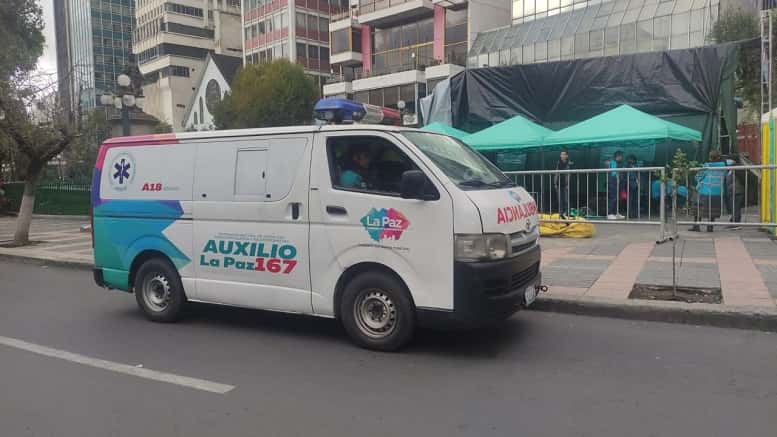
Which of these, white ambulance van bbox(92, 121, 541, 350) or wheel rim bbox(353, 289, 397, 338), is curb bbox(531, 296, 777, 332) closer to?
white ambulance van bbox(92, 121, 541, 350)

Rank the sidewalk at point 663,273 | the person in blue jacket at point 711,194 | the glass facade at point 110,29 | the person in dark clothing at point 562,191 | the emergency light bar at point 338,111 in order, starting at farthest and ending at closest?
1. the glass facade at point 110,29
2. the person in dark clothing at point 562,191
3. the person in blue jacket at point 711,194
4. the emergency light bar at point 338,111
5. the sidewalk at point 663,273

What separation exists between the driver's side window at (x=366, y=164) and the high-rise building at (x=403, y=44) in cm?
2998

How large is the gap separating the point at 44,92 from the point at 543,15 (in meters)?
28.4

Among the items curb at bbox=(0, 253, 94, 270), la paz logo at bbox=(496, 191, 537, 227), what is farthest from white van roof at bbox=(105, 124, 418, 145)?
curb at bbox=(0, 253, 94, 270)

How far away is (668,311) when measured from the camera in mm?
6176

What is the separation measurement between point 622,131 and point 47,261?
13.4 meters

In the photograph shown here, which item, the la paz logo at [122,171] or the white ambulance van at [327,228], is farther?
the la paz logo at [122,171]

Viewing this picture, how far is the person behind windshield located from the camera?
552 centimetres

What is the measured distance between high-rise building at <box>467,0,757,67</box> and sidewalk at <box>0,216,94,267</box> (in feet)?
80.0

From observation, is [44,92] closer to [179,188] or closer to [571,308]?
[179,188]

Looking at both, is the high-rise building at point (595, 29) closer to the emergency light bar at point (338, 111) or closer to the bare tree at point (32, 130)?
the bare tree at point (32, 130)

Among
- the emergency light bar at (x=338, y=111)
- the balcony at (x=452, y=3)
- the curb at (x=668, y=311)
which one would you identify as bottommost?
the curb at (x=668, y=311)

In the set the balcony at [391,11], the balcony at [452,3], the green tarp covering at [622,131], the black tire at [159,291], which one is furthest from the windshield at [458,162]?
the balcony at [391,11]

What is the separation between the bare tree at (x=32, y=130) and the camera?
45.0ft
